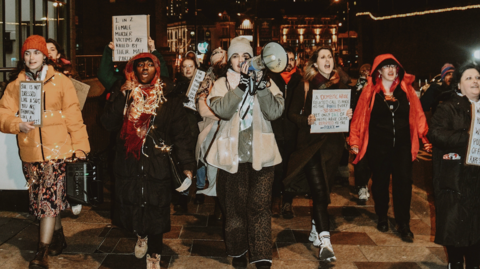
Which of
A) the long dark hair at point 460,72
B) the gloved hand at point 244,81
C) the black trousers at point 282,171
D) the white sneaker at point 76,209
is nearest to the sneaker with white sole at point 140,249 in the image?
the white sneaker at point 76,209

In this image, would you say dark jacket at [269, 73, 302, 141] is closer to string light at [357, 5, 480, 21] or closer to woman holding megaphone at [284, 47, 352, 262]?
woman holding megaphone at [284, 47, 352, 262]

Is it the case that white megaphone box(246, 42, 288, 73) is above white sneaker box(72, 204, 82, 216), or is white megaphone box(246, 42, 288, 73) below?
above

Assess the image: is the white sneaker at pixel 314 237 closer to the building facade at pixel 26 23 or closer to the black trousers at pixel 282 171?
the black trousers at pixel 282 171

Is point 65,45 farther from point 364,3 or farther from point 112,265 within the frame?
point 364,3

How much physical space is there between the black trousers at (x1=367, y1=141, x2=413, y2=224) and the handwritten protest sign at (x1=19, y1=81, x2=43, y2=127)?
12.1 feet

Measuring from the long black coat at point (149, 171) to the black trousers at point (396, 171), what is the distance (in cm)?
239

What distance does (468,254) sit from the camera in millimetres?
4098

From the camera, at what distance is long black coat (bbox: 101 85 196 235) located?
4.21 metres

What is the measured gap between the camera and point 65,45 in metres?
9.98

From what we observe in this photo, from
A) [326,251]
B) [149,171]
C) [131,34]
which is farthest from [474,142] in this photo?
[131,34]

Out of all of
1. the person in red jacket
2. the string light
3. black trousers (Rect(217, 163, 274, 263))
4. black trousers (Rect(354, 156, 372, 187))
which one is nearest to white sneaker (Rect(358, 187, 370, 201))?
black trousers (Rect(354, 156, 372, 187))

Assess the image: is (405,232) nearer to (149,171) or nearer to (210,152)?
(210,152)

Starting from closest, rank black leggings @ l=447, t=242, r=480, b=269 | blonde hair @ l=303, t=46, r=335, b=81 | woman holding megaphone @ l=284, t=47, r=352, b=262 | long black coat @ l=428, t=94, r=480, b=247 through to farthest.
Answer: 1. long black coat @ l=428, t=94, r=480, b=247
2. black leggings @ l=447, t=242, r=480, b=269
3. woman holding megaphone @ l=284, t=47, r=352, b=262
4. blonde hair @ l=303, t=46, r=335, b=81

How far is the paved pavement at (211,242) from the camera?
183 inches
